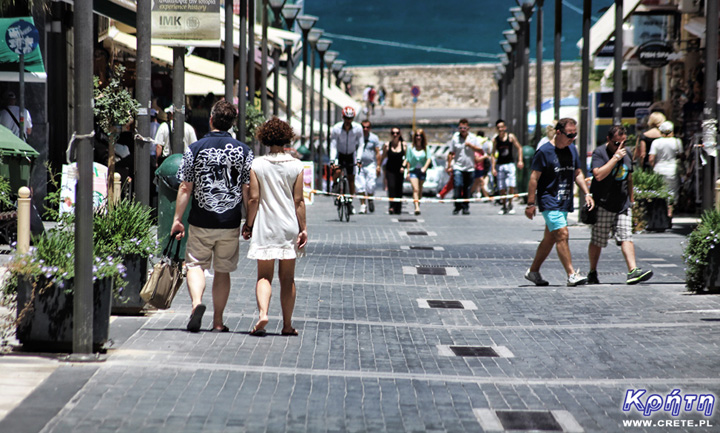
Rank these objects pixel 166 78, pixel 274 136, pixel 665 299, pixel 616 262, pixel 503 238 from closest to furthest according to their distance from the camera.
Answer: pixel 274 136 < pixel 665 299 < pixel 616 262 < pixel 503 238 < pixel 166 78

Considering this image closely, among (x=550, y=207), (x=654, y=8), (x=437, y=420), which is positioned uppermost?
(x=654, y=8)

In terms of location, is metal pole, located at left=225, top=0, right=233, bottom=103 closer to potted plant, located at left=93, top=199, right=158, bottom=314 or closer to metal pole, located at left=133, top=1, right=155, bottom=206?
metal pole, located at left=133, top=1, right=155, bottom=206

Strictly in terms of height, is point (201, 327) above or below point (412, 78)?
below

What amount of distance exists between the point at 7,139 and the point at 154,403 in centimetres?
931

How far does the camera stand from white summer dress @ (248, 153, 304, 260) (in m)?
8.94

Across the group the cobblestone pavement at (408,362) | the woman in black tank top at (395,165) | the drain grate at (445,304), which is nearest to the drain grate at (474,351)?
the cobblestone pavement at (408,362)

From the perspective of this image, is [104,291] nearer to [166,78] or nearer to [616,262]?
[616,262]

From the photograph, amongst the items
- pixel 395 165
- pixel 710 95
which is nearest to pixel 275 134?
pixel 710 95

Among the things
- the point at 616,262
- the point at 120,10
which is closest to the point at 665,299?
the point at 616,262

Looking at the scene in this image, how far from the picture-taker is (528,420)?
6.46 meters

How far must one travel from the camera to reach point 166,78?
89.9 feet

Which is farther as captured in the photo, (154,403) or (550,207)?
(550,207)

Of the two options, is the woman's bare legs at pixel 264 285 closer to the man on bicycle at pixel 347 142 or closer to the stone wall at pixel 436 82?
the man on bicycle at pixel 347 142

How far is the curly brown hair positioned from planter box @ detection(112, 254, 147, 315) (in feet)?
4.95
